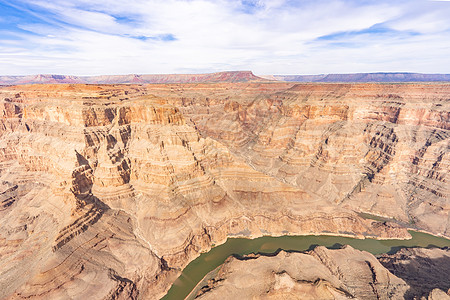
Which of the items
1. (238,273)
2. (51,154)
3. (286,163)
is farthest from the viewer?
(286,163)

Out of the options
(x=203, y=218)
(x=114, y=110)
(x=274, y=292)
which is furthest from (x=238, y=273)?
(x=114, y=110)

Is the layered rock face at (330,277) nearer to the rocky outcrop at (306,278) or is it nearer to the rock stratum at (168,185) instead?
the rocky outcrop at (306,278)

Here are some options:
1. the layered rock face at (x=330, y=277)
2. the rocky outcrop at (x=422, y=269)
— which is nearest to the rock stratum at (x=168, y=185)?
the rocky outcrop at (x=422, y=269)

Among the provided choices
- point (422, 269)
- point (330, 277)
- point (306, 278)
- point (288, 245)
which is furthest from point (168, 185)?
point (422, 269)

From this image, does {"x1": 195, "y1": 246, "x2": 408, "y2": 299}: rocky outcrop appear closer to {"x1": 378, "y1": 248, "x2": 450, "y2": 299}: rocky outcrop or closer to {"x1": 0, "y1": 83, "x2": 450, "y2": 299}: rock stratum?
{"x1": 378, "y1": 248, "x2": 450, "y2": 299}: rocky outcrop

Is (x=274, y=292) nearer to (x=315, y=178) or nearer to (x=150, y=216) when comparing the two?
(x=150, y=216)

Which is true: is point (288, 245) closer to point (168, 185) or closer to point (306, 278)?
point (306, 278)

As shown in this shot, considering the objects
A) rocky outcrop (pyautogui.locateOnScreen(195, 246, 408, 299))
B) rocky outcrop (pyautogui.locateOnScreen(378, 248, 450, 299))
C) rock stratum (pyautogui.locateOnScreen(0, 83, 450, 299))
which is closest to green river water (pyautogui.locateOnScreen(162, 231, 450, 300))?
rock stratum (pyautogui.locateOnScreen(0, 83, 450, 299))
